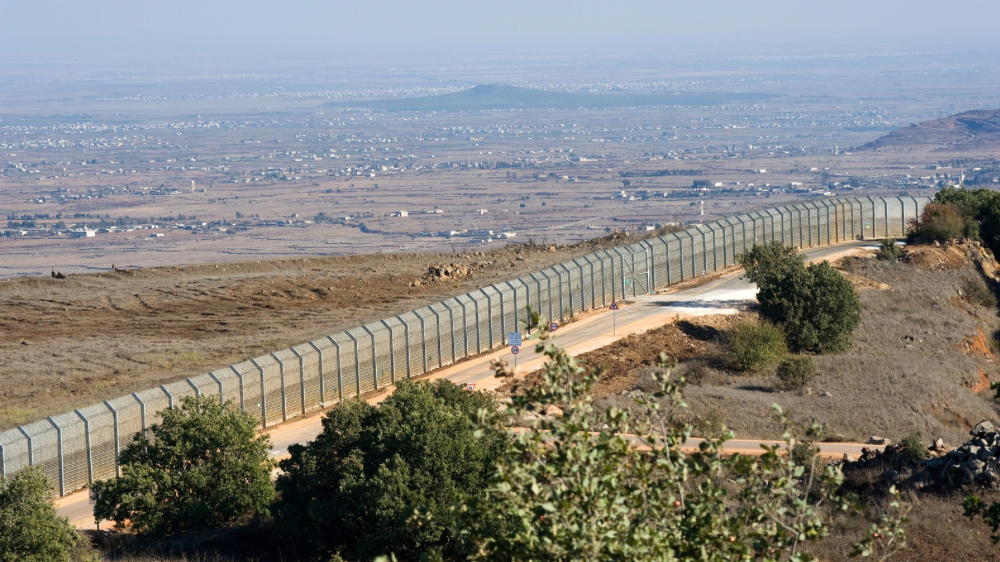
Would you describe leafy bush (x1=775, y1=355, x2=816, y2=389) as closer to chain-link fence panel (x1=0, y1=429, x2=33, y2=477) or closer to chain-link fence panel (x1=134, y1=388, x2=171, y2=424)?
chain-link fence panel (x1=134, y1=388, x2=171, y2=424)

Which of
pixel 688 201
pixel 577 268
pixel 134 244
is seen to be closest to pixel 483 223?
pixel 688 201

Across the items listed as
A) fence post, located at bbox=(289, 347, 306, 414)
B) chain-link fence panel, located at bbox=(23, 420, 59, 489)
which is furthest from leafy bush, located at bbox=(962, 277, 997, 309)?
chain-link fence panel, located at bbox=(23, 420, 59, 489)

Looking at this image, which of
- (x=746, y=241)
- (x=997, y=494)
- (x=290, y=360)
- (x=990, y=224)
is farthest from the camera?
(x=990, y=224)

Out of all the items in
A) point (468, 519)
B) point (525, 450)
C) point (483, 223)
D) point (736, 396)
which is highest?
point (525, 450)

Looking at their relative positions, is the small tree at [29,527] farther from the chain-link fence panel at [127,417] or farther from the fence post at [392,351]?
the fence post at [392,351]

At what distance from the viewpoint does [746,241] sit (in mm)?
60688

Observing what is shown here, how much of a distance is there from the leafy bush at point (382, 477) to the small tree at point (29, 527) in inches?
157

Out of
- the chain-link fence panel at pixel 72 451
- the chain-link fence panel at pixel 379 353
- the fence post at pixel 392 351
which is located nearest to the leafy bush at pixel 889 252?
the fence post at pixel 392 351

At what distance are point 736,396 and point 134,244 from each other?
131 metres

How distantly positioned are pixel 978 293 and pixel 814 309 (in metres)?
16.7

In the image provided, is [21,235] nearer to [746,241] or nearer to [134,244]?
[134,244]

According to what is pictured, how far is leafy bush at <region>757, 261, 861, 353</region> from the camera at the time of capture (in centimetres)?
4431

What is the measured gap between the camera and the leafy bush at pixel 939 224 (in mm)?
61938

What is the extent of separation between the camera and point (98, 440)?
1158 inches
